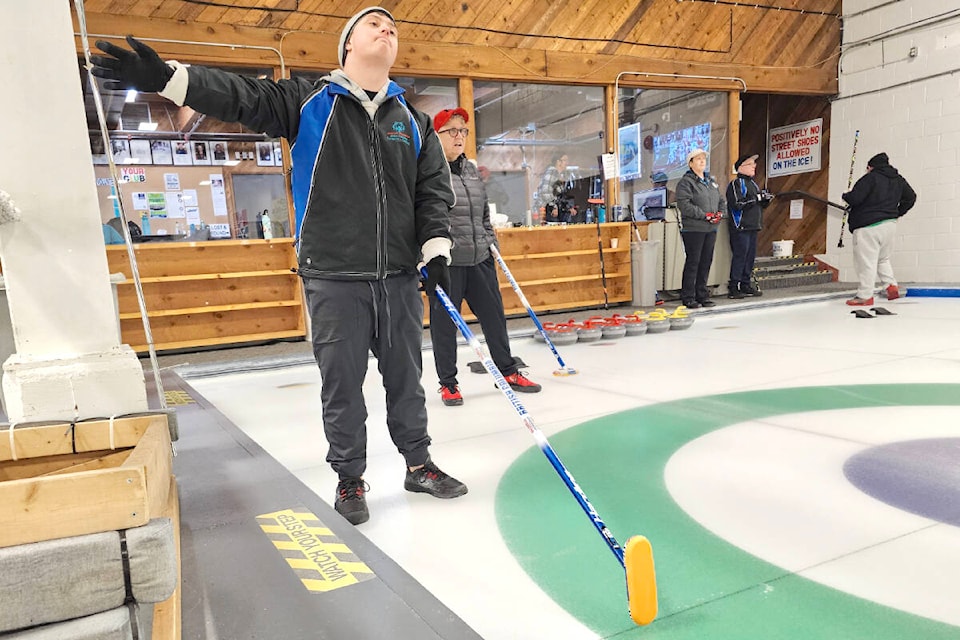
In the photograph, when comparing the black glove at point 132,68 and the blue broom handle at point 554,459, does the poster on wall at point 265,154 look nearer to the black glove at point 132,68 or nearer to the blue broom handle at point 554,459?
the blue broom handle at point 554,459

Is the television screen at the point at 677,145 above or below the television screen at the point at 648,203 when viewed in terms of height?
above

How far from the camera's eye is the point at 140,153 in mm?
7129

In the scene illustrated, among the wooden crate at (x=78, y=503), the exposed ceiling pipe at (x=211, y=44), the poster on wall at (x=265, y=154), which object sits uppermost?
the exposed ceiling pipe at (x=211, y=44)

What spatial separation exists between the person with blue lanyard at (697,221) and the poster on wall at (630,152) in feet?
4.23

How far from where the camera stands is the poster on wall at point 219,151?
287 inches

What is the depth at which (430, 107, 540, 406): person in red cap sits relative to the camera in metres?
3.35

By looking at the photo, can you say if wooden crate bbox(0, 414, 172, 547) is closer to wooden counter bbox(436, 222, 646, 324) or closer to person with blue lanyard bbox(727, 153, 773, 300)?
wooden counter bbox(436, 222, 646, 324)

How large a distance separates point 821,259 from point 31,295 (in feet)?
34.6

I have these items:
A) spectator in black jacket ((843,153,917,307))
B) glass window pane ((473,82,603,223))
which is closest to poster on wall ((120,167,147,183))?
glass window pane ((473,82,603,223))

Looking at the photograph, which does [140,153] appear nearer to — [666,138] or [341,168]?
[341,168]

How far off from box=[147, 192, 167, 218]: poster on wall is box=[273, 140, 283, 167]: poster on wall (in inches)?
56.9

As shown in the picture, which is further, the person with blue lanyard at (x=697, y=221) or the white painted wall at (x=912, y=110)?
the white painted wall at (x=912, y=110)

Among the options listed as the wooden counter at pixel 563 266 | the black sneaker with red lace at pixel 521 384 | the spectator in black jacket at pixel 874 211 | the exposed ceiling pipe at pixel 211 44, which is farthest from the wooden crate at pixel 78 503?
the spectator in black jacket at pixel 874 211

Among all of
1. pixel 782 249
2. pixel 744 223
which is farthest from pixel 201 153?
pixel 782 249
